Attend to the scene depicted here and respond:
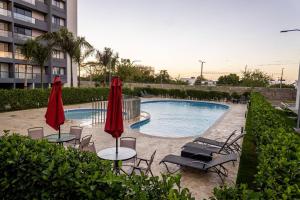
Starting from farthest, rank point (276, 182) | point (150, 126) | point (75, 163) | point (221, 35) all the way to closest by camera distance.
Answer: point (221, 35) → point (150, 126) → point (75, 163) → point (276, 182)

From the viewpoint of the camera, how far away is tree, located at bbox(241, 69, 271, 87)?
5538 centimetres

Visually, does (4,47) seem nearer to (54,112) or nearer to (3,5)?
(3,5)

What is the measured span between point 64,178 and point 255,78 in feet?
203

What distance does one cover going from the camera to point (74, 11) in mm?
42844

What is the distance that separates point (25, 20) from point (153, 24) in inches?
774

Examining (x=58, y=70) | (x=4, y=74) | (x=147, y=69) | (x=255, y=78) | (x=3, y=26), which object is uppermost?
(x=3, y=26)

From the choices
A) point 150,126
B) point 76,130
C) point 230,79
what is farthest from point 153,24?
point 230,79

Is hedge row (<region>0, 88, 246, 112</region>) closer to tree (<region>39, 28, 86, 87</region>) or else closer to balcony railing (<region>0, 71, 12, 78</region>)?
tree (<region>39, 28, 86, 87</region>)

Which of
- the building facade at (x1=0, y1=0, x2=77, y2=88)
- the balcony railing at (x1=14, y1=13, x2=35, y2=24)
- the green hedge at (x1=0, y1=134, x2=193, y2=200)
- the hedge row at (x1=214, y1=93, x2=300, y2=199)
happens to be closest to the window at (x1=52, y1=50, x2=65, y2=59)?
the building facade at (x1=0, y1=0, x2=77, y2=88)

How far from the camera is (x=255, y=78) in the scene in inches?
2280

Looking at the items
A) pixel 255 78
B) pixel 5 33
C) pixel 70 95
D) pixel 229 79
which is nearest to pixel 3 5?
pixel 5 33

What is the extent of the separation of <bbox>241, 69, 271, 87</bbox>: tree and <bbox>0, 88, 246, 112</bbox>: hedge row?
1067 inches

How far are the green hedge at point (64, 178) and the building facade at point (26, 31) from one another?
103 ft

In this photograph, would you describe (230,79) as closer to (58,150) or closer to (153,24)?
(153,24)
